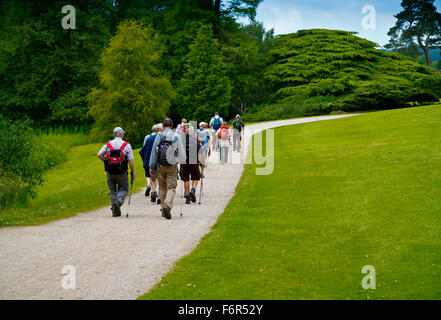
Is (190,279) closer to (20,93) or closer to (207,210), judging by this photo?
(207,210)

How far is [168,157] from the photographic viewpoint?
11.7 metres

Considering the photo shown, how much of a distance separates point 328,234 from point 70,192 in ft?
43.2

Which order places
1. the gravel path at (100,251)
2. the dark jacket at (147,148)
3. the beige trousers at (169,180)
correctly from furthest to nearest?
the dark jacket at (147,148) < the beige trousers at (169,180) < the gravel path at (100,251)

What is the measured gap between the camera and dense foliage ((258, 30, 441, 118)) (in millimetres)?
50375

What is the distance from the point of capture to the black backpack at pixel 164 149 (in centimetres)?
1167

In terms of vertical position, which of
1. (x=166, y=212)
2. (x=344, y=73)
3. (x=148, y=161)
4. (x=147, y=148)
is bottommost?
(x=166, y=212)

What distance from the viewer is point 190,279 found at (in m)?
7.16

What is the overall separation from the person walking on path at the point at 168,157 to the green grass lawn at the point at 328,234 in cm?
138

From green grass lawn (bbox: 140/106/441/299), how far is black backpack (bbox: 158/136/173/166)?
1.91 metres

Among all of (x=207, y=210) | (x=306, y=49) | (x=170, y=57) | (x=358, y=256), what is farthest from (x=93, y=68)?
(x=358, y=256)

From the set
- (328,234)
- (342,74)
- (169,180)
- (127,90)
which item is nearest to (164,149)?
(169,180)

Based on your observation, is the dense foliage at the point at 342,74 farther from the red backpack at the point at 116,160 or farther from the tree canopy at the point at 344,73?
the red backpack at the point at 116,160

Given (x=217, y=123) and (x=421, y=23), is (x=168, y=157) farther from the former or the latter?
(x=421, y=23)

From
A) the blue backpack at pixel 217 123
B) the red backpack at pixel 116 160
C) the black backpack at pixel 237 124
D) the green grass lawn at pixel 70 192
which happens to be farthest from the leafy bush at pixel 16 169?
the black backpack at pixel 237 124
